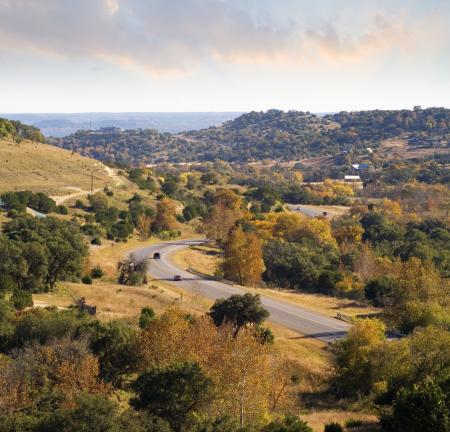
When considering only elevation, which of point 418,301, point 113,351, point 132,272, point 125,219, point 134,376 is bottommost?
point 132,272

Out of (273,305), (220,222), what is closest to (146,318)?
(273,305)

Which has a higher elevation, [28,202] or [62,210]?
[28,202]

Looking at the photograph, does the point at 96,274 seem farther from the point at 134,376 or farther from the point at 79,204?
the point at 79,204

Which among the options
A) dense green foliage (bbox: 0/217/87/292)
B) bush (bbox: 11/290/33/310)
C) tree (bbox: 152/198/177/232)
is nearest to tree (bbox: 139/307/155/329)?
bush (bbox: 11/290/33/310)

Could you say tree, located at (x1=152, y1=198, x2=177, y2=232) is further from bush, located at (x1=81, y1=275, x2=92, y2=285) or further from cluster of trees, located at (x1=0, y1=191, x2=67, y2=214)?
bush, located at (x1=81, y1=275, x2=92, y2=285)

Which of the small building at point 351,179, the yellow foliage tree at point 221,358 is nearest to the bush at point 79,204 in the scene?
the yellow foliage tree at point 221,358

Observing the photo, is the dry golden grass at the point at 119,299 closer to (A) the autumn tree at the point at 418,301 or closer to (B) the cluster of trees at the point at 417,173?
(A) the autumn tree at the point at 418,301
